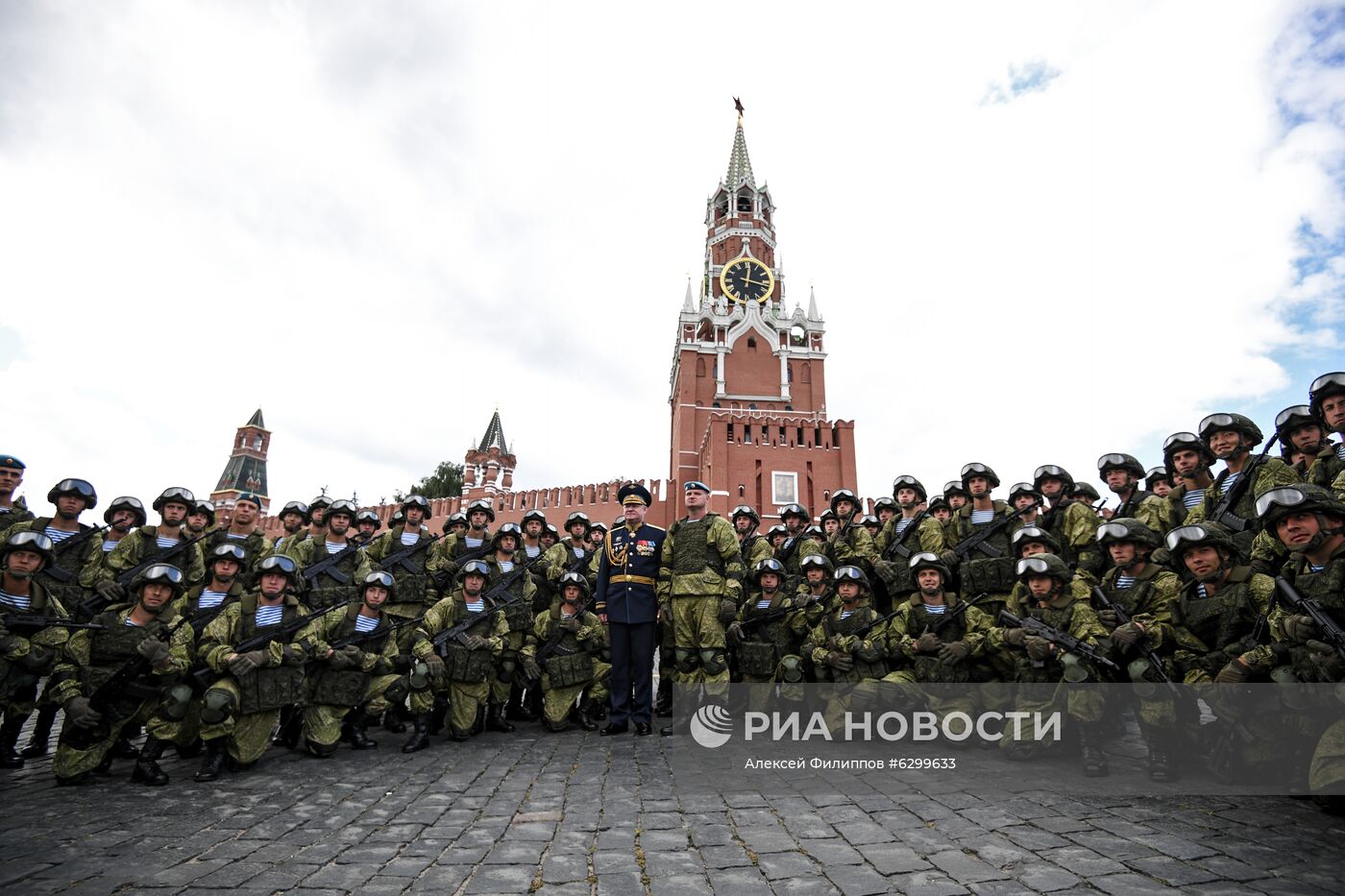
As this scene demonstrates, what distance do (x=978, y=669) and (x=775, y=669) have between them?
2133 mm

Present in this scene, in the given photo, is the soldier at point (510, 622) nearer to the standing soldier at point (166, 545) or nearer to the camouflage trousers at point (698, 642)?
the camouflage trousers at point (698, 642)

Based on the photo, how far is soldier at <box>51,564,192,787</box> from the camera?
4.97 m

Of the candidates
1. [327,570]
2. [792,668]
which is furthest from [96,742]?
[792,668]

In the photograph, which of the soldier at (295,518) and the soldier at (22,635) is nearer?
the soldier at (22,635)

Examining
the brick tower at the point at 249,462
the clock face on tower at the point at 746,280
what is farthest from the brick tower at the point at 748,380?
the brick tower at the point at 249,462

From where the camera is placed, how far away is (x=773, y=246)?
196 feet

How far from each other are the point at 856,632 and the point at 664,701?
8.40ft

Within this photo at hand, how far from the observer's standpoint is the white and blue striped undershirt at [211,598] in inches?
236

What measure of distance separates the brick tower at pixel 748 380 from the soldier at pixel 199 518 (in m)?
28.5

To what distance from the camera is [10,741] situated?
213 inches

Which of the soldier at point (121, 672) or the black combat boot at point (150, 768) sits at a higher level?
the soldier at point (121, 672)

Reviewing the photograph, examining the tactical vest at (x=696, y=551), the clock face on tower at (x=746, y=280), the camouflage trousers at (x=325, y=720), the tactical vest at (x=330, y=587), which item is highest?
the clock face on tower at (x=746, y=280)

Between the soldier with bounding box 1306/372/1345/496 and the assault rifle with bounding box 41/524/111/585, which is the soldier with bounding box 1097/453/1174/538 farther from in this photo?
the assault rifle with bounding box 41/524/111/585

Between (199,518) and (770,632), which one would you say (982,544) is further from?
(199,518)
